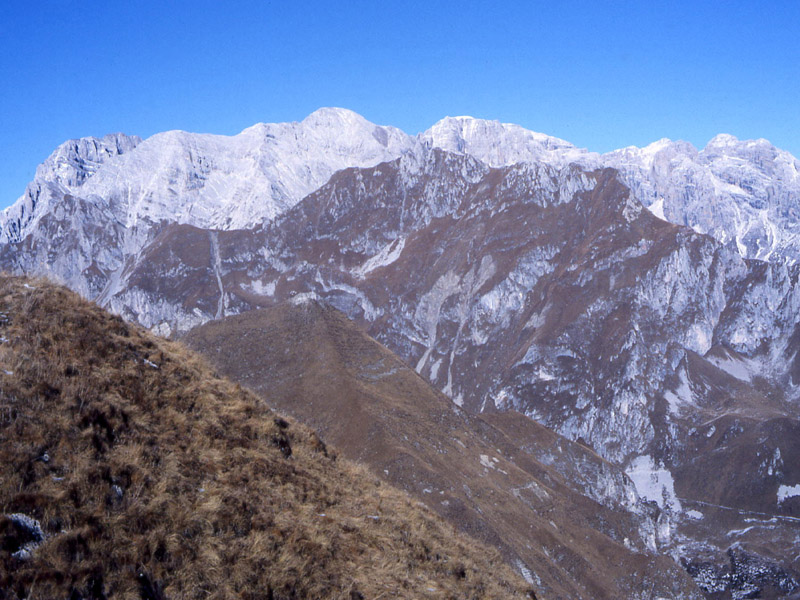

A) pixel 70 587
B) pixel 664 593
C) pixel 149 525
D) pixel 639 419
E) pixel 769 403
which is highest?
pixel 769 403

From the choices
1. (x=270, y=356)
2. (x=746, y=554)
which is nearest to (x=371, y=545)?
(x=270, y=356)

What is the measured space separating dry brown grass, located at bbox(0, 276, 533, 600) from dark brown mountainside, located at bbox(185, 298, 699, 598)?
99.7 ft

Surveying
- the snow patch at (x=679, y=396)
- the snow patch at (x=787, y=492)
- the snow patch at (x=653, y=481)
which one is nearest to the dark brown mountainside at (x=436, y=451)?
the snow patch at (x=653, y=481)

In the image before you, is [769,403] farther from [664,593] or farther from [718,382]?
[664,593]

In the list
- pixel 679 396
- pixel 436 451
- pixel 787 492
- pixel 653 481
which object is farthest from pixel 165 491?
pixel 679 396

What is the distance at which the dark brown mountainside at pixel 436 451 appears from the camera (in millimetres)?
50281

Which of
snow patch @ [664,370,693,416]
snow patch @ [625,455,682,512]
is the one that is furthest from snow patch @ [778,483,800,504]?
snow patch @ [664,370,693,416]

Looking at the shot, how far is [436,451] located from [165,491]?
46641mm

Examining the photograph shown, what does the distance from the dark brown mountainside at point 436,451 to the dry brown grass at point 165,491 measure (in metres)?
30.4

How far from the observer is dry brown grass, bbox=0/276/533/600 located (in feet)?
34.4

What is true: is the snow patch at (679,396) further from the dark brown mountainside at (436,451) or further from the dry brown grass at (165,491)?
the dry brown grass at (165,491)

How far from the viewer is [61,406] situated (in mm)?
12852

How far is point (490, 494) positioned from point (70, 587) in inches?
1936

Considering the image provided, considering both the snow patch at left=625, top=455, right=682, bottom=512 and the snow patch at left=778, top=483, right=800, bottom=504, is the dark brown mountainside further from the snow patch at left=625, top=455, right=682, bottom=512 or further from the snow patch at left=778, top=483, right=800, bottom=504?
the snow patch at left=778, top=483, right=800, bottom=504
